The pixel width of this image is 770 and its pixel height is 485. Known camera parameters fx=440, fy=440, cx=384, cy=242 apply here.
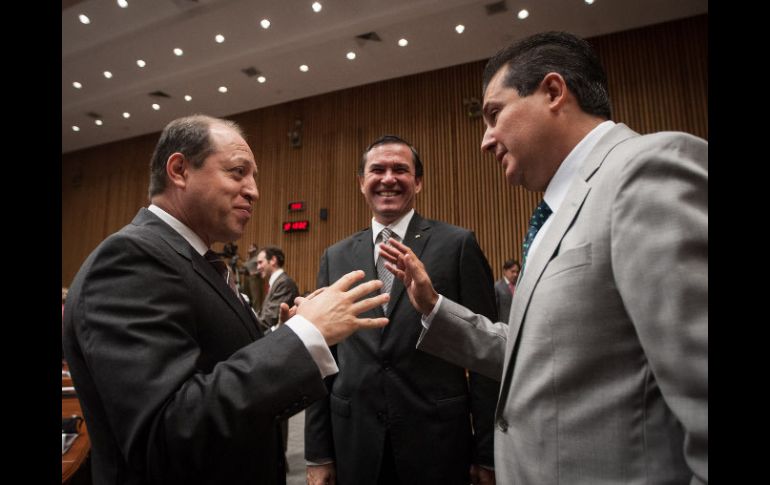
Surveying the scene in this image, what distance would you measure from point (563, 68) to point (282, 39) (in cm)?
702

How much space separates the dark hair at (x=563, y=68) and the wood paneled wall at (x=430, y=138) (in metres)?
6.42

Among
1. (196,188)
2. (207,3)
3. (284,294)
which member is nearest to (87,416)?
(196,188)

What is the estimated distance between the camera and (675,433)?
825 millimetres

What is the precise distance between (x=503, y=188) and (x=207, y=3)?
5.46 metres

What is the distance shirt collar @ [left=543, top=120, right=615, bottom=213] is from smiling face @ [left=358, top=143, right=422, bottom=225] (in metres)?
0.86

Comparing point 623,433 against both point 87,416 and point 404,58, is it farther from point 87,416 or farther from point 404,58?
point 404,58

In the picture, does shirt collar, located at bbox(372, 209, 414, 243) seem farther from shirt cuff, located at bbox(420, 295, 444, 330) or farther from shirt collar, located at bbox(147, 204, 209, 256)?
shirt collar, located at bbox(147, 204, 209, 256)

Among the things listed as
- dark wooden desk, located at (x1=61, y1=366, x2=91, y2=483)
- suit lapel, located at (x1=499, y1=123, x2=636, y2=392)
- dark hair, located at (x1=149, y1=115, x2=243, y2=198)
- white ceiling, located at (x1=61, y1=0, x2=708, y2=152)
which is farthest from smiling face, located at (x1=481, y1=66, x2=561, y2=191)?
white ceiling, located at (x1=61, y1=0, x2=708, y2=152)

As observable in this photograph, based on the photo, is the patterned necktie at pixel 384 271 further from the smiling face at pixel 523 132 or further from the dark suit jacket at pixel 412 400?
the smiling face at pixel 523 132

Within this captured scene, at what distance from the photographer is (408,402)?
162 centimetres

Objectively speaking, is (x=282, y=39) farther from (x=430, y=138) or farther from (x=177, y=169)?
(x=177, y=169)

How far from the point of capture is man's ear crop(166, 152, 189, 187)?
134cm

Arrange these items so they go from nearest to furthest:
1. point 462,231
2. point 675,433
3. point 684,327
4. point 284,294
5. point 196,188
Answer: point 684,327
point 675,433
point 196,188
point 462,231
point 284,294
